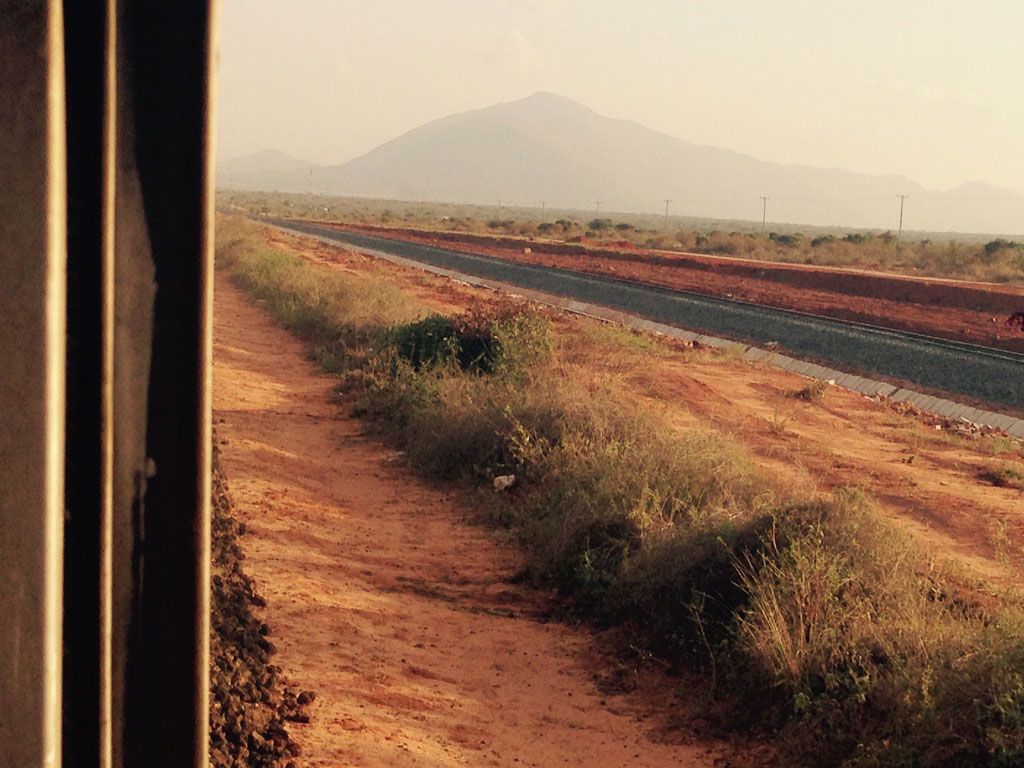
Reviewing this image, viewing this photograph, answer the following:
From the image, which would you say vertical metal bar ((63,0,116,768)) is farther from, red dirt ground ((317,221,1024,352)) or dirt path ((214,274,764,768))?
red dirt ground ((317,221,1024,352))

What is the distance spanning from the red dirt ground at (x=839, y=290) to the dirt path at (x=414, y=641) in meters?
18.2

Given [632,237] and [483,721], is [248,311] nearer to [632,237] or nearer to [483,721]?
[483,721]

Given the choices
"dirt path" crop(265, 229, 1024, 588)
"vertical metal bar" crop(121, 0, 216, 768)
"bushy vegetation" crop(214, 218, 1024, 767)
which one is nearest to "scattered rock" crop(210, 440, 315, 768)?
"bushy vegetation" crop(214, 218, 1024, 767)

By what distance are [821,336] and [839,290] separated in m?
14.4

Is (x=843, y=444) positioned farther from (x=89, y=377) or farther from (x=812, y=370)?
(x=89, y=377)

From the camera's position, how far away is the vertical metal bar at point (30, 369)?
164cm

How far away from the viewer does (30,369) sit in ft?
5.48

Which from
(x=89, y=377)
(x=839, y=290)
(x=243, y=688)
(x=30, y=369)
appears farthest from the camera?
(x=839, y=290)

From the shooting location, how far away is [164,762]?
191 centimetres

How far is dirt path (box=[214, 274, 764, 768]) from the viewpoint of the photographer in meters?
5.22

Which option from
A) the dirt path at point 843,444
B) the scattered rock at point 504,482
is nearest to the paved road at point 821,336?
the dirt path at point 843,444

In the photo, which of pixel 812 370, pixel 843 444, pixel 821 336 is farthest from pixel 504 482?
pixel 821 336

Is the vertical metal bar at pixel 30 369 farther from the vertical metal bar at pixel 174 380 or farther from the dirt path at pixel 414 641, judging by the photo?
the dirt path at pixel 414 641

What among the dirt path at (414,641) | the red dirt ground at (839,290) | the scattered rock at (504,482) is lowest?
the dirt path at (414,641)
